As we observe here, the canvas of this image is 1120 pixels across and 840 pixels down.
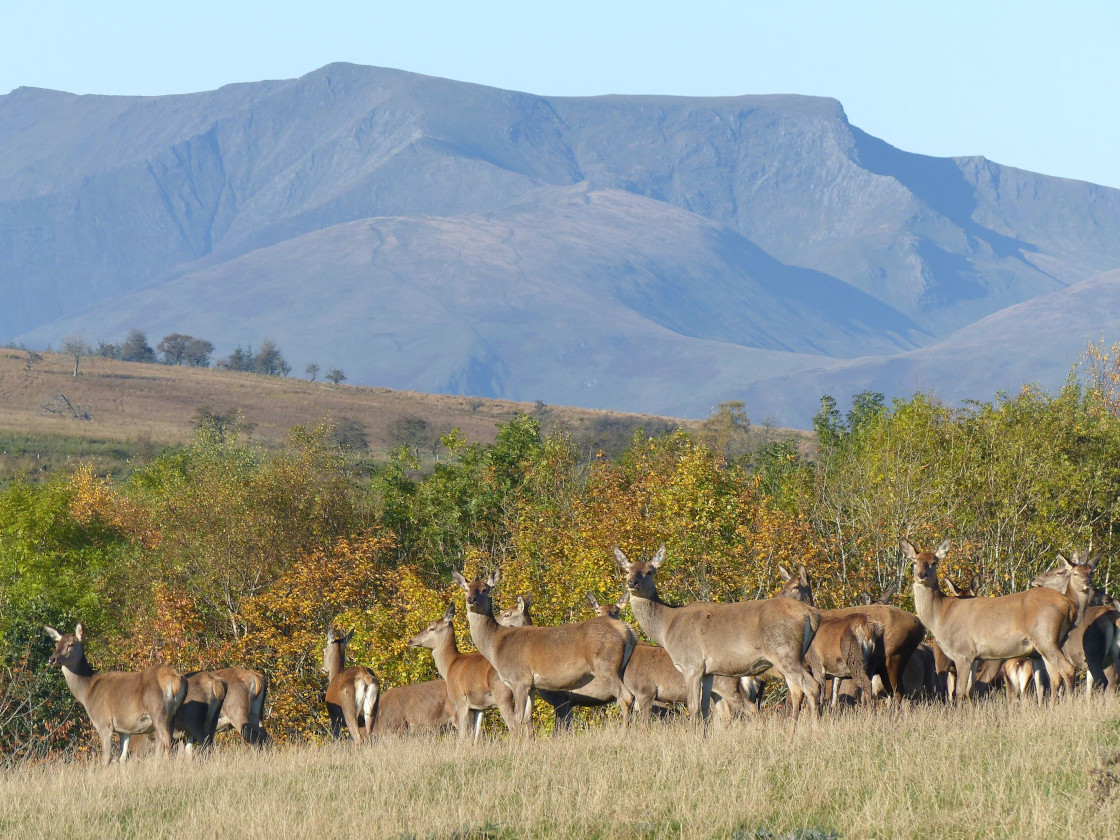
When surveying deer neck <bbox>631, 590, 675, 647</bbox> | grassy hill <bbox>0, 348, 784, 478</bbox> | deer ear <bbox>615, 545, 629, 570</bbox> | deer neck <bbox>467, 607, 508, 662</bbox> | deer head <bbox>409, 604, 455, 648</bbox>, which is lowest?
deer head <bbox>409, 604, 455, 648</bbox>

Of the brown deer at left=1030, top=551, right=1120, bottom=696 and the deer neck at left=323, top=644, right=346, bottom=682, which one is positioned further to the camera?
the deer neck at left=323, top=644, right=346, bottom=682

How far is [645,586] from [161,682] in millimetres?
7875

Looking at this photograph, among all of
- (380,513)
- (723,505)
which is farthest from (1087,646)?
(380,513)

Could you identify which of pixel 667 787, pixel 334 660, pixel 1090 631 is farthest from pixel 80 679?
pixel 1090 631

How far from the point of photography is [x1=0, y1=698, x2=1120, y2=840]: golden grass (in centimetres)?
1162

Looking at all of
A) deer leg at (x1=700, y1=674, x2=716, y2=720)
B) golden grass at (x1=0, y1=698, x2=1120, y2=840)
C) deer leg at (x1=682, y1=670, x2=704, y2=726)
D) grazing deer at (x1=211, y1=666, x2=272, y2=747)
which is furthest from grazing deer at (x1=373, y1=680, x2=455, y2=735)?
deer leg at (x1=682, y1=670, x2=704, y2=726)

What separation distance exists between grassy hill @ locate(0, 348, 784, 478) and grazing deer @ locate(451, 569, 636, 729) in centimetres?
9714

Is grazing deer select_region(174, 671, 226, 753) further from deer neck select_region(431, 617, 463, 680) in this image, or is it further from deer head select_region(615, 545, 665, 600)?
deer head select_region(615, 545, 665, 600)

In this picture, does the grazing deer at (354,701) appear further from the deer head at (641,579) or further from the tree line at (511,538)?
the tree line at (511,538)

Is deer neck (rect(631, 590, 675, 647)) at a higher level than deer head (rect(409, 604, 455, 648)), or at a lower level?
higher

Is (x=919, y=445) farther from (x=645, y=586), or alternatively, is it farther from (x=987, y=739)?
(x=987, y=739)

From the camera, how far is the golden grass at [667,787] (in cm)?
1162

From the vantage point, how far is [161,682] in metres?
21.6

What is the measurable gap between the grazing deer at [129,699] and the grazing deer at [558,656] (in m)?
5.02
